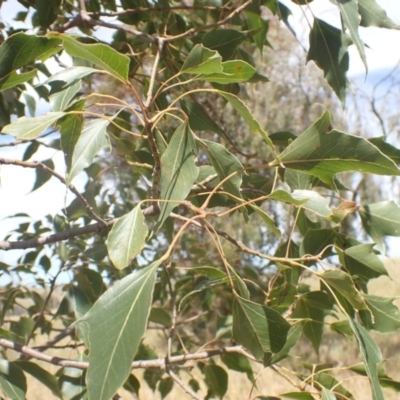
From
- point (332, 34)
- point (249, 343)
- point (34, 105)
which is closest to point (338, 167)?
point (249, 343)

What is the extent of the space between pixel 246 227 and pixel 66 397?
16.0ft

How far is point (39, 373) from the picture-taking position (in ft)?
3.51

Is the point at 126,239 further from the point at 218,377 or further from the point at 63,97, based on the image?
the point at 218,377

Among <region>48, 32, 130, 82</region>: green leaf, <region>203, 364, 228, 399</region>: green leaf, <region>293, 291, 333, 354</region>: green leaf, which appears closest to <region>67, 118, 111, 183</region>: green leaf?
<region>48, 32, 130, 82</region>: green leaf

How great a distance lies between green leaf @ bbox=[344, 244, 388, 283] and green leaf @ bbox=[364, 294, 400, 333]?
44 mm

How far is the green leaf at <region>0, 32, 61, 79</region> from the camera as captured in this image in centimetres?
73

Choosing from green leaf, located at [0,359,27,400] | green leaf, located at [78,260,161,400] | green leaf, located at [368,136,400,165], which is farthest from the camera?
green leaf, located at [0,359,27,400]

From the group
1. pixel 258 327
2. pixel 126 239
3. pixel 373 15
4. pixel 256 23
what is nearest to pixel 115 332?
pixel 126 239

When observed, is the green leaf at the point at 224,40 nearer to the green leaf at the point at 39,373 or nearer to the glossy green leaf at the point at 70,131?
the glossy green leaf at the point at 70,131

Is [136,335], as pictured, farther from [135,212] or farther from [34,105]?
[34,105]

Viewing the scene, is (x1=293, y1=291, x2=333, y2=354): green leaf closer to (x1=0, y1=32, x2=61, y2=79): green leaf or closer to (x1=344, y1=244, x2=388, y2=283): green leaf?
(x1=344, y1=244, x2=388, y2=283): green leaf

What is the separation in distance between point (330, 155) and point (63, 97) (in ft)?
1.08

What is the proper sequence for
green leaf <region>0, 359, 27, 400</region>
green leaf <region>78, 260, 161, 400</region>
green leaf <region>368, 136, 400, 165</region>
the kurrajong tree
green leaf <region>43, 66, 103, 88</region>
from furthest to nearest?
1. green leaf <region>0, 359, 27, 400</region>
2. green leaf <region>368, 136, 400, 165</region>
3. green leaf <region>43, 66, 103, 88</region>
4. the kurrajong tree
5. green leaf <region>78, 260, 161, 400</region>

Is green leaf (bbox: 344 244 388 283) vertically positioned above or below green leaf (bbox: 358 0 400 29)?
below
